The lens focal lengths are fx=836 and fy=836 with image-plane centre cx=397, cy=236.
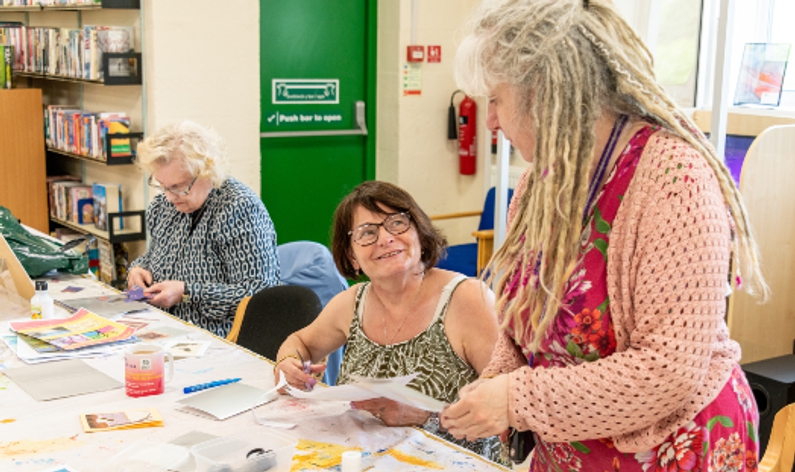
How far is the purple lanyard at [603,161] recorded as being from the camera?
127cm

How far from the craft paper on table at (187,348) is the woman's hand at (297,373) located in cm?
42

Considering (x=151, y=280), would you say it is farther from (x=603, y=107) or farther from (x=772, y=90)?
(x=772, y=90)

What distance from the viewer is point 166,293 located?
2979 mm

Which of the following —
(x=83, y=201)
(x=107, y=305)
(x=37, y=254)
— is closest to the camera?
(x=107, y=305)

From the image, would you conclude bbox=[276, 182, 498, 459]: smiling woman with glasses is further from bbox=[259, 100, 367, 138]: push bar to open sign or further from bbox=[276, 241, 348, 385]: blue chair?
bbox=[259, 100, 367, 138]: push bar to open sign

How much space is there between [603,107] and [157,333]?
5.80 ft

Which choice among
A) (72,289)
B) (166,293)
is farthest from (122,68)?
(166,293)

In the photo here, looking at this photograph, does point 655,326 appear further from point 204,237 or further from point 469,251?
point 469,251

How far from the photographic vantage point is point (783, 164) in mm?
3744

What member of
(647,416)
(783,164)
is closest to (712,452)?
(647,416)

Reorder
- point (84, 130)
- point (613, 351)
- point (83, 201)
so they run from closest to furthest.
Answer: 1. point (613, 351)
2. point (84, 130)
3. point (83, 201)

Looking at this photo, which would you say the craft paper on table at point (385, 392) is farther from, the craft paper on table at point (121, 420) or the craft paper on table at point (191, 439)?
the craft paper on table at point (121, 420)

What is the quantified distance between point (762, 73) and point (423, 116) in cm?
234

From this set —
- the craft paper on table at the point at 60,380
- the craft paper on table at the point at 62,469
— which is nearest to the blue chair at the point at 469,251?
the craft paper on table at the point at 60,380
